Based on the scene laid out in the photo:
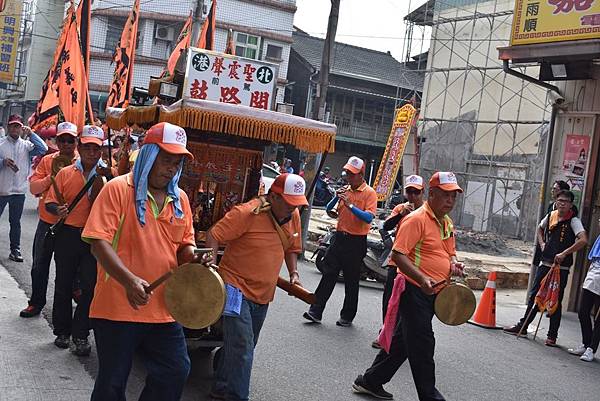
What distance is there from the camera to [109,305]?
3.65m

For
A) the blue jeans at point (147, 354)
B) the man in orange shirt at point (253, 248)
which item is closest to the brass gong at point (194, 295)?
the blue jeans at point (147, 354)

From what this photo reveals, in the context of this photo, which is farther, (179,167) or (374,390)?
(374,390)

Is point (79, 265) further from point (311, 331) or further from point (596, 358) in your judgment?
point (596, 358)

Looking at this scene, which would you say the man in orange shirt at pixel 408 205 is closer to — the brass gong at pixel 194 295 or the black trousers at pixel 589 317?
the black trousers at pixel 589 317

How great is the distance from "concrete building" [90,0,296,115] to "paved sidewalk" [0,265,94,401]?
27269mm

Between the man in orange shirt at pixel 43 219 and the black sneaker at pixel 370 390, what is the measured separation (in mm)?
3007

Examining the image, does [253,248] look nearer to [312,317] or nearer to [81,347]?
[81,347]

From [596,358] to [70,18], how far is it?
9059mm

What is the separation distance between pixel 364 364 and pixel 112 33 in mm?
30012

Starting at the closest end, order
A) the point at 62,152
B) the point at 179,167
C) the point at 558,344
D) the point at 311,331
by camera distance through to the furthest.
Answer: the point at 179,167
the point at 62,152
the point at 311,331
the point at 558,344

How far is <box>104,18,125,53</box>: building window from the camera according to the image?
111 ft

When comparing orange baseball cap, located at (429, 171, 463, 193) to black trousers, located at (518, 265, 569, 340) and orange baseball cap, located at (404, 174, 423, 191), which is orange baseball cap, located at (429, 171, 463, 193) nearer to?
orange baseball cap, located at (404, 174, 423, 191)

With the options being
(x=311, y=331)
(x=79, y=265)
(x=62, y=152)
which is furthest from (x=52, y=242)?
(x=311, y=331)

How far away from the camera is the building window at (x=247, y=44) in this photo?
33747 mm
